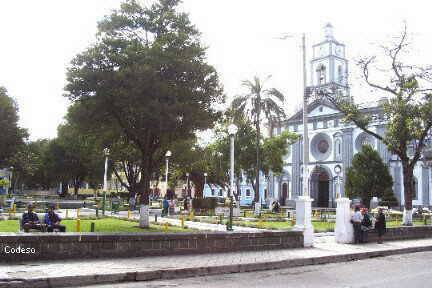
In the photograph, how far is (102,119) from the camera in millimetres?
19156

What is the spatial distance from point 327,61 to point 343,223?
45554 millimetres

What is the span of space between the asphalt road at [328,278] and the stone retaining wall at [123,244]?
2263 mm

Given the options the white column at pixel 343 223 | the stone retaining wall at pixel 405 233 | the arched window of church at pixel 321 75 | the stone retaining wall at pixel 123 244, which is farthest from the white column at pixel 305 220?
the arched window of church at pixel 321 75

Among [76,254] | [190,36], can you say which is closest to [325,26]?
→ [190,36]

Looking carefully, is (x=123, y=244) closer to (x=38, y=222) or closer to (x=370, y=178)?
(x=38, y=222)

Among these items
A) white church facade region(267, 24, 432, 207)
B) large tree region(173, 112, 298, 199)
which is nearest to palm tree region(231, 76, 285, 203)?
large tree region(173, 112, 298, 199)

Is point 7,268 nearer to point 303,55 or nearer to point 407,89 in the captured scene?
point 303,55

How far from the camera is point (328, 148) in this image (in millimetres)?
56219

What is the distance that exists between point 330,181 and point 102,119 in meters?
40.4

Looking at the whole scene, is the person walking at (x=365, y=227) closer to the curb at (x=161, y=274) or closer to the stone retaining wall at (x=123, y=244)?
the curb at (x=161, y=274)

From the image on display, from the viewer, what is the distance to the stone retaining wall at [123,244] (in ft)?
33.1

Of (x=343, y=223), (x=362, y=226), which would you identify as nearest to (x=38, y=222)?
(x=343, y=223)

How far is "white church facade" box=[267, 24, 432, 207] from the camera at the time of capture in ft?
162

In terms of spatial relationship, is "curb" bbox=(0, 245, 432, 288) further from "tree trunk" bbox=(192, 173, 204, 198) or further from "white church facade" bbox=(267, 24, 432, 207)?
"tree trunk" bbox=(192, 173, 204, 198)
